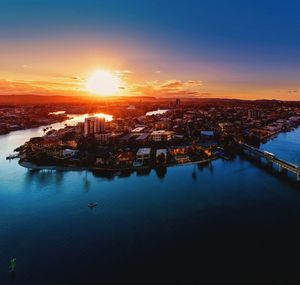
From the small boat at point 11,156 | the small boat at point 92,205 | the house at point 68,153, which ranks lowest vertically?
the small boat at point 11,156

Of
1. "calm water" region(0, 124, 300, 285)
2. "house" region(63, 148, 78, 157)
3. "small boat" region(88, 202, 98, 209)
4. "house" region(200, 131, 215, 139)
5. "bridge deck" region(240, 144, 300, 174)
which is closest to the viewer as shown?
"calm water" region(0, 124, 300, 285)

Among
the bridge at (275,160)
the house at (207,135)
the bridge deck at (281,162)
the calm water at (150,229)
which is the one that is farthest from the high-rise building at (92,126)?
the bridge deck at (281,162)

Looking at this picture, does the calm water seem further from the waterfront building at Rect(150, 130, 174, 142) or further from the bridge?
the waterfront building at Rect(150, 130, 174, 142)

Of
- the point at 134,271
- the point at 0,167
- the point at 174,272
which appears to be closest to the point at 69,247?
the point at 134,271

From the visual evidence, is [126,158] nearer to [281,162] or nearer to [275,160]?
[275,160]

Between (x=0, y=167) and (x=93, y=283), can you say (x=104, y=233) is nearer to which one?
(x=93, y=283)

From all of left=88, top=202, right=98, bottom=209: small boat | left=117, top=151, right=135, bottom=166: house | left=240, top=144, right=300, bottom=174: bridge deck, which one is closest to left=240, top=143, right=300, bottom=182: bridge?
left=240, top=144, right=300, bottom=174: bridge deck

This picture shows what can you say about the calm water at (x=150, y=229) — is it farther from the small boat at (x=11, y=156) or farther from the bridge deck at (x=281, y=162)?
the small boat at (x=11, y=156)

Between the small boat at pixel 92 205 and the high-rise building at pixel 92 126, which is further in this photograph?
the high-rise building at pixel 92 126
